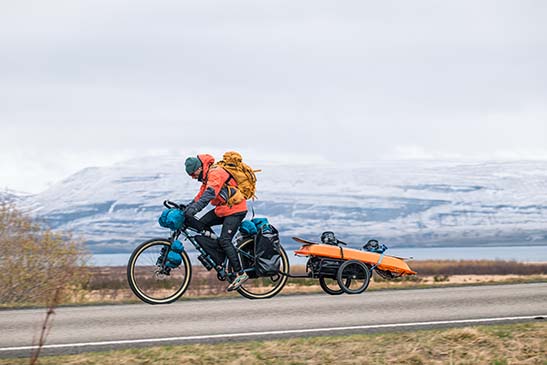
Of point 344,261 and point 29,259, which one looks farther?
point 29,259

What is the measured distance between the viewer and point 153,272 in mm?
12016

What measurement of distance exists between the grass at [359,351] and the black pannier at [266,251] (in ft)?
7.73

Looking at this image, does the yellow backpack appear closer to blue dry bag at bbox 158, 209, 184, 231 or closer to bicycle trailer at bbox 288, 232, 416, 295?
blue dry bag at bbox 158, 209, 184, 231

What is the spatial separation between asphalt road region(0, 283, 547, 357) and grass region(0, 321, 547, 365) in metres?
0.66

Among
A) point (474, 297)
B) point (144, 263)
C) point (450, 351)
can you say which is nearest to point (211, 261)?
point (144, 263)

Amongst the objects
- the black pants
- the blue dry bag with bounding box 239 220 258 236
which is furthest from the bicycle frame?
the blue dry bag with bounding box 239 220 258 236

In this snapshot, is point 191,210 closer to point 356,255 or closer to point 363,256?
point 356,255

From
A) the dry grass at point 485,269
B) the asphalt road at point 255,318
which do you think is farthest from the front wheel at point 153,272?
the dry grass at point 485,269

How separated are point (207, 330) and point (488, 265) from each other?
63.7 metres

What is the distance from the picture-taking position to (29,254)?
2109 cm

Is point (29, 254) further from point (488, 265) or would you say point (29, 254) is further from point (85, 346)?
point (488, 265)

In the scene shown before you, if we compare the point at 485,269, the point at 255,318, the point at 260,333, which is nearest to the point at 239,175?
the point at 255,318

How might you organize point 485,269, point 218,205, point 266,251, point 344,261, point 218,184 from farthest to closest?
1. point 485,269
2. point 344,261
3. point 266,251
4. point 218,205
5. point 218,184

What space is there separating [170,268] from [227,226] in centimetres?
104
